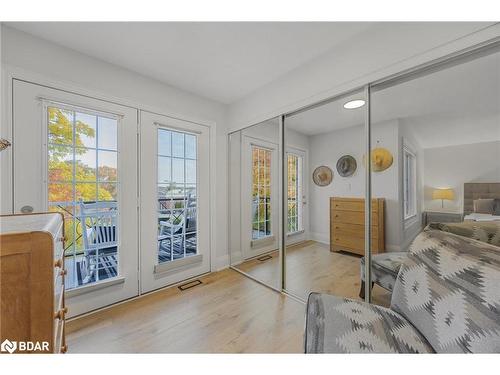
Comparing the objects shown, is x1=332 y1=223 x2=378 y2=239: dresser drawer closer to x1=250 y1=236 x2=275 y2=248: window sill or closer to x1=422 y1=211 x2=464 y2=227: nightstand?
x1=422 y1=211 x2=464 y2=227: nightstand

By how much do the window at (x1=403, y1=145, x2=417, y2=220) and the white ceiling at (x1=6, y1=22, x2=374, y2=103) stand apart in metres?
1.05

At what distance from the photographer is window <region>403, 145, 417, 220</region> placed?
146 centimetres

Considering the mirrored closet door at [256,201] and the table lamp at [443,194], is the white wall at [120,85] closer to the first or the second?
the mirrored closet door at [256,201]

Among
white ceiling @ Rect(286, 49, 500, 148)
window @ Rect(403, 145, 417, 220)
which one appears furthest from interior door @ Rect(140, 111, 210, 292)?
window @ Rect(403, 145, 417, 220)

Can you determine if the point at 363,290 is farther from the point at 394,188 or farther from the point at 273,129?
the point at 273,129

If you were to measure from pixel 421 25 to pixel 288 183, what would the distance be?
1.55 meters

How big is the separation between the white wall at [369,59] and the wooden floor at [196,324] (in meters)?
2.02

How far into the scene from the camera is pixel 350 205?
179 cm

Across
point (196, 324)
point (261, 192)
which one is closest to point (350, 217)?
point (261, 192)

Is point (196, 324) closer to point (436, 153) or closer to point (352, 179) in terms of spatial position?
point (352, 179)

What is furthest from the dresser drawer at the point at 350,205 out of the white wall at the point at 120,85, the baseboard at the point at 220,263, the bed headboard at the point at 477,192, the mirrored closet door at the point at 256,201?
the baseboard at the point at 220,263
